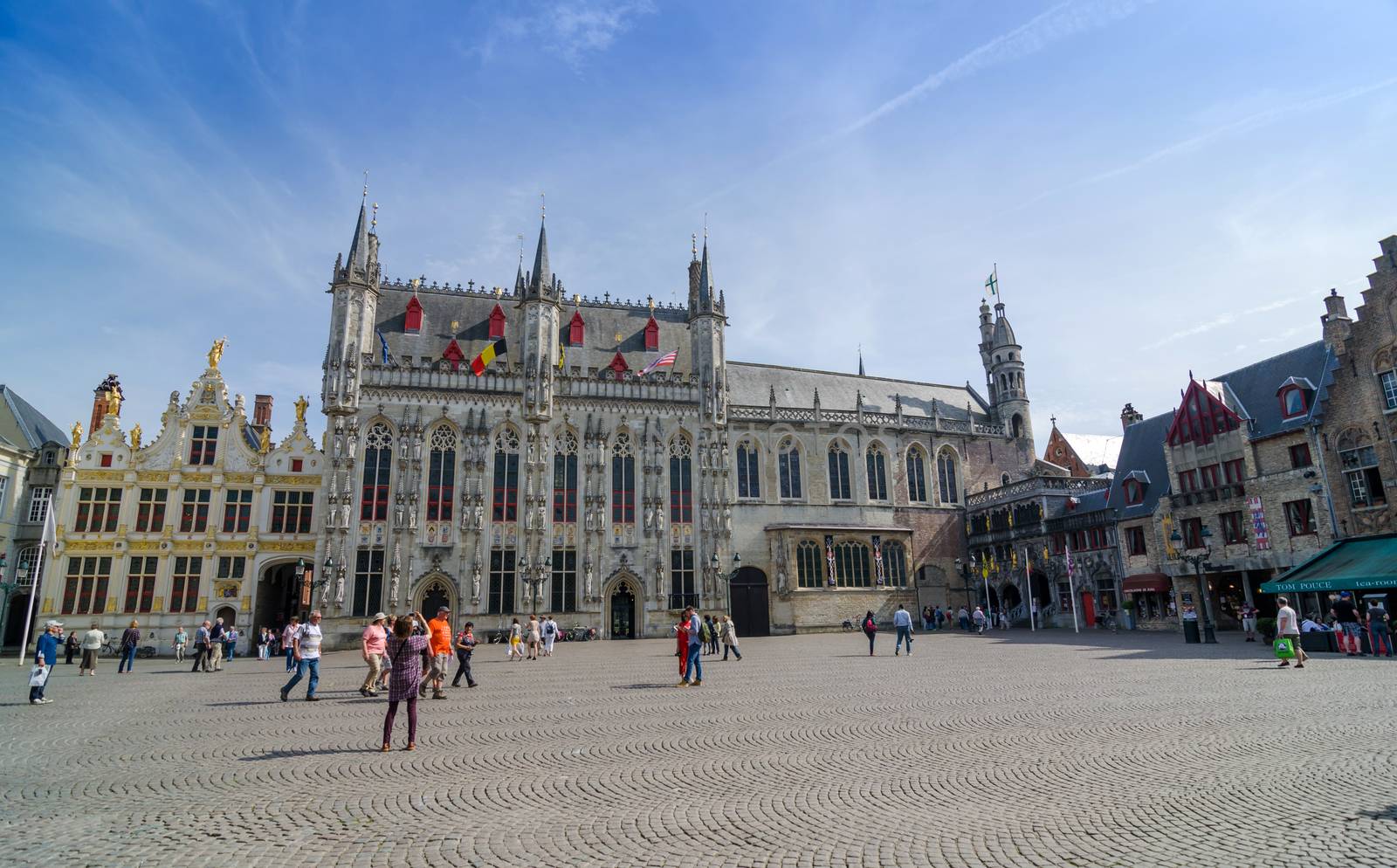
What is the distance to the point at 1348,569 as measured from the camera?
2769 centimetres

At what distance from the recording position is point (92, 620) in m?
35.9

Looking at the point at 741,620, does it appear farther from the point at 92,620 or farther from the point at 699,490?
the point at 92,620

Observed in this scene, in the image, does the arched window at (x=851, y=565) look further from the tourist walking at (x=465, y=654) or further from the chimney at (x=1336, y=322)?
the tourist walking at (x=465, y=654)

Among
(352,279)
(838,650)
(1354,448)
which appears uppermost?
(352,279)

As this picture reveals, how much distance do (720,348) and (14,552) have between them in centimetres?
4088

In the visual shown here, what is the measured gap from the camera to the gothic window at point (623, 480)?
43438 millimetres

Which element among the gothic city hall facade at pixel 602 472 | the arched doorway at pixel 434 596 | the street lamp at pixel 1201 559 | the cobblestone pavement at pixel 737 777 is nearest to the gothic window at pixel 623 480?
the gothic city hall facade at pixel 602 472

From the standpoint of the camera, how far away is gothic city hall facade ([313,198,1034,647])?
3991 cm

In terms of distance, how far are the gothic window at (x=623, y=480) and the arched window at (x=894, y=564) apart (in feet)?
54.1

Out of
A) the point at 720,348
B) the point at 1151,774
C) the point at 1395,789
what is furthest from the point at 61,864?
the point at 720,348

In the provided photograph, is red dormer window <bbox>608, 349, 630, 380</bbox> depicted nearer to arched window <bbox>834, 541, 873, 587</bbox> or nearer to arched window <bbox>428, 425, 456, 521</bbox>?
arched window <bbox>428, 425, 456, 521</bbox>

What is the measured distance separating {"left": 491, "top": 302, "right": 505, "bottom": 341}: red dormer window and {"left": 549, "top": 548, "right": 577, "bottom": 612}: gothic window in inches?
549

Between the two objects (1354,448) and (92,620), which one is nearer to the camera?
(1354,448)

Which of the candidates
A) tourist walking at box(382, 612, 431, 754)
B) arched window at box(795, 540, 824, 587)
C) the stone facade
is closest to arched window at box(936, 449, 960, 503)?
arched window at box(795, 540, 824, 587)
